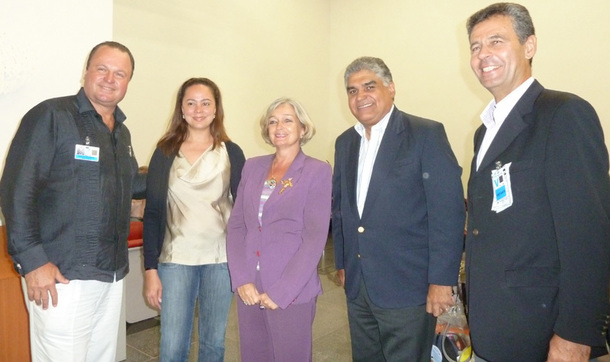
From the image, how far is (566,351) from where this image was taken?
1135 millimetres

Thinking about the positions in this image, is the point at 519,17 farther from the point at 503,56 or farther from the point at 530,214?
the point at 530,214

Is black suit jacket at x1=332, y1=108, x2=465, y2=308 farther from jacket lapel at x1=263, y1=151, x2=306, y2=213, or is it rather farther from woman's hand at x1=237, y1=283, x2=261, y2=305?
woman's hand at x1=237, y1=283, x2=261, y2=305

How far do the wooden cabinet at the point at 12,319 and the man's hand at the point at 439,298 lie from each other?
2295mm

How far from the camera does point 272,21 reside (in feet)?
23.2

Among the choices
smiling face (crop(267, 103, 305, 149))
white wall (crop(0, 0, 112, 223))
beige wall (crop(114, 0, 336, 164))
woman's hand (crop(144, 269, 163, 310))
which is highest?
beige wall (crop(114, 0, 336, 164))

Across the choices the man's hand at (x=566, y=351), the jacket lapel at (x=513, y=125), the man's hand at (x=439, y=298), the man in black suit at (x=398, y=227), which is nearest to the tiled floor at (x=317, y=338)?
the man in black suit at (x=398, y=227)

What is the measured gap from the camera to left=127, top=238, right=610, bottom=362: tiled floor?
3059mm

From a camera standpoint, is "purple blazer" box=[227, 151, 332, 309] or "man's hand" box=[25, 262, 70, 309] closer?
"man's hand" box=[25, 262, 70, 309]

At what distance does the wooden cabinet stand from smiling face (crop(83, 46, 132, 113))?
4.28 feet

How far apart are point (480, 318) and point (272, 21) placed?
21.9ft

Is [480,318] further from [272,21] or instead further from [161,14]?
[272,21]

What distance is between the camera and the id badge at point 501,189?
1.28 metres

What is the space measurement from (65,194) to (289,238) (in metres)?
0.93

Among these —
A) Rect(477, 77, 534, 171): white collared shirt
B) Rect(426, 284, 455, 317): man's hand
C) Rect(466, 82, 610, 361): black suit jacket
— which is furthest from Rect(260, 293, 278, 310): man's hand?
Rect(477, 77, 534, 171): white collared shirt
